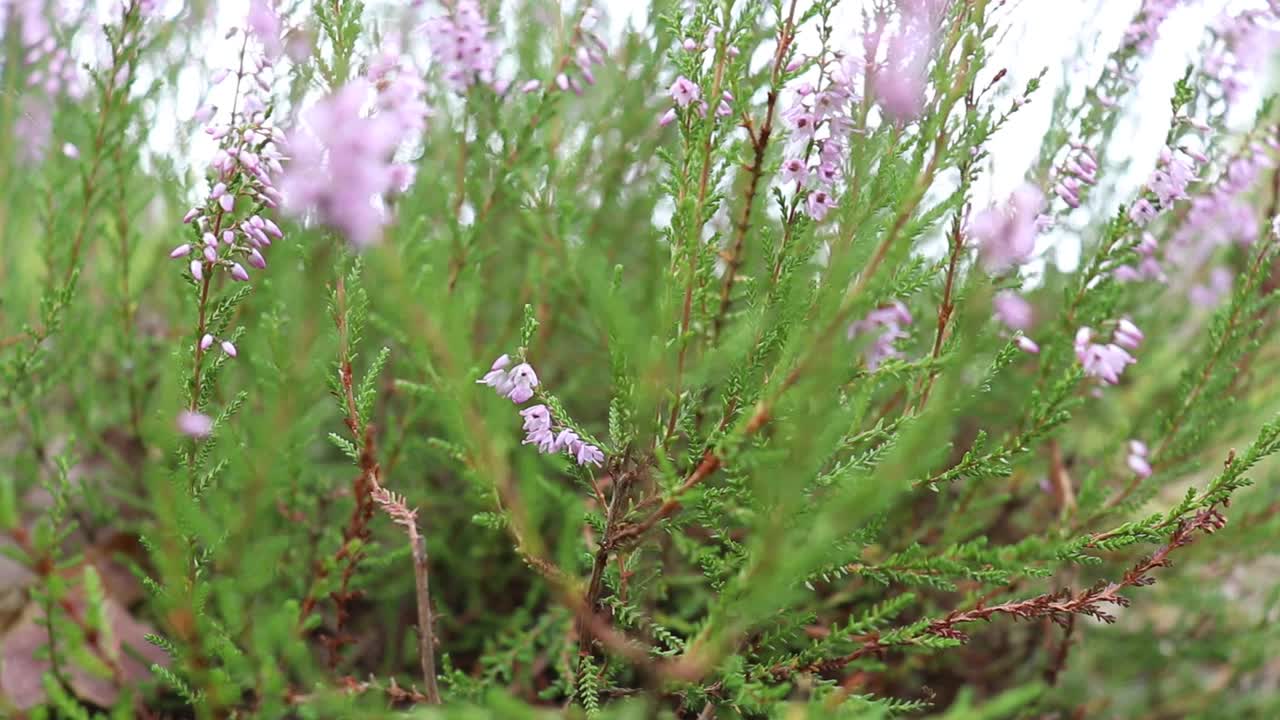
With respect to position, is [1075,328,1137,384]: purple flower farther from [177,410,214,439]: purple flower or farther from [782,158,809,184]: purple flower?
[177,410,214,439]: purple flower

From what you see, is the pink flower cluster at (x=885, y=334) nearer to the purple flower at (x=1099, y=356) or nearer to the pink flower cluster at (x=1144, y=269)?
the purple flower at (x=1099, y=356)

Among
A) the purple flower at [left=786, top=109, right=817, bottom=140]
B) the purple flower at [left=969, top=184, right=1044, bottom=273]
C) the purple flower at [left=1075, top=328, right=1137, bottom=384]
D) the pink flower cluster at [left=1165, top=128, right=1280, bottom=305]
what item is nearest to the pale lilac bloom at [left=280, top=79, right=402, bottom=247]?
the purple flower at [left=786, top=109, right=817, bottom=140]

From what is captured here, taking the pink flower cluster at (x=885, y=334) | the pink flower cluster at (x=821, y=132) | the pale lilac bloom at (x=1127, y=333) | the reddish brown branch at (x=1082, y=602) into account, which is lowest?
the reddish brown branch at (x=1082, y=602)

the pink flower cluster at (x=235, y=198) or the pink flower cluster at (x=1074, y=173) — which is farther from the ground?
the pink flower cluster at (x=1074, y=173)

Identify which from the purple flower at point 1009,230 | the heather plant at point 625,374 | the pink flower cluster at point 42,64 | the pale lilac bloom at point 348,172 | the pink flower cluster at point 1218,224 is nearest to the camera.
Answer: the pale lilac bloom at point 348,172

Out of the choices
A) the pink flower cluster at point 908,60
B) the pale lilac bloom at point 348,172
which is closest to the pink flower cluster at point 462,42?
the pale lilac bloom at point 348,172

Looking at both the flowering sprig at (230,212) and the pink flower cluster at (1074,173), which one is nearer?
the flowering sprig at (230,212)

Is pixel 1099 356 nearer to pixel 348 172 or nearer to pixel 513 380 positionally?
pixel 513 380
